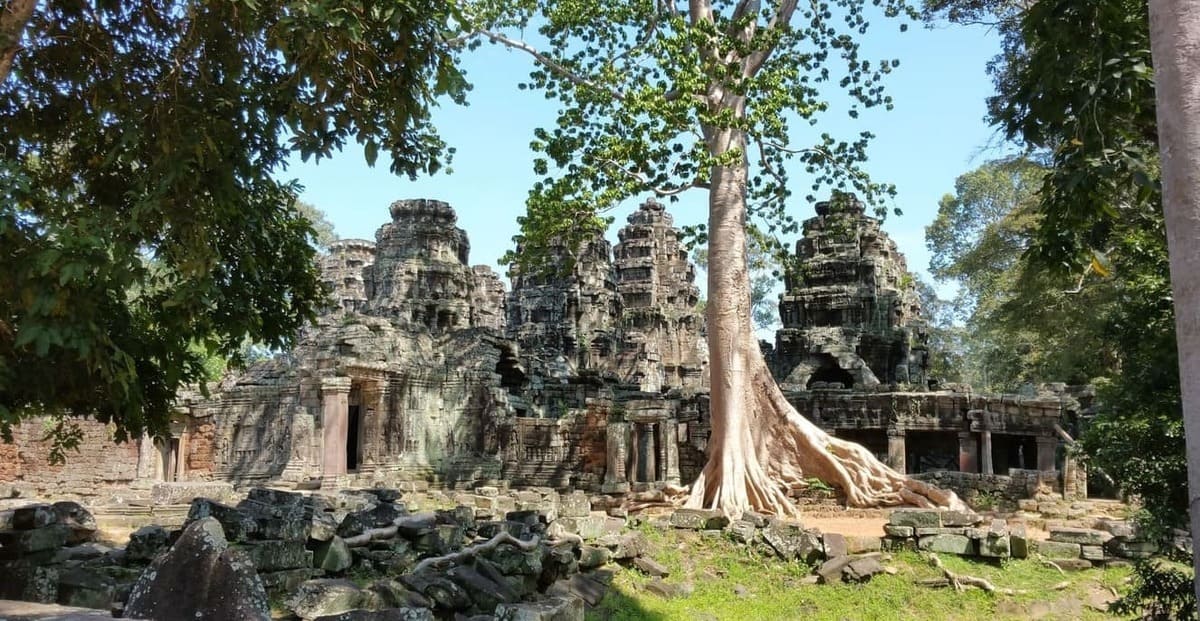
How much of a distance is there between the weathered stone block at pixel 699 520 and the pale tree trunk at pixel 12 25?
8232 mm

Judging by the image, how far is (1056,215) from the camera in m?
5.91

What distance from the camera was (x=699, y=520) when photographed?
10.8 meters

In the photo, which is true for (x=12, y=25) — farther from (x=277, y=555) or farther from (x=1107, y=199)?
(x=1107, y=199)

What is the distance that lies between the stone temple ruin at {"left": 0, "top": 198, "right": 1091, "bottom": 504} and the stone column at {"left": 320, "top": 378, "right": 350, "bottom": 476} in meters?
0.03

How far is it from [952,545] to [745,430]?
11.8ft

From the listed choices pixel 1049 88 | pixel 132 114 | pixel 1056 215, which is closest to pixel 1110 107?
pixel 1049 88

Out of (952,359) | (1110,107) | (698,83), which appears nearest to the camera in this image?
(1110,107)

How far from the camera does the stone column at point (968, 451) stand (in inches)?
779

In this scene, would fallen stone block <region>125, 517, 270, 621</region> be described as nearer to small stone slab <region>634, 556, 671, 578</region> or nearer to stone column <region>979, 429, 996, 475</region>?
small stone slab <region>634, 556, 671, 578</region>

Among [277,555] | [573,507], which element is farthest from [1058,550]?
[277,555]

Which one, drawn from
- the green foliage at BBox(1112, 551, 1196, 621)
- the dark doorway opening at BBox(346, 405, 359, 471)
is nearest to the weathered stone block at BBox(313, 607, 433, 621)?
the green foliage at BBox(1112, 551, 1196, 621)

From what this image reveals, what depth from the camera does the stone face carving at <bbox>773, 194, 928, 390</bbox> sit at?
24.2 metres

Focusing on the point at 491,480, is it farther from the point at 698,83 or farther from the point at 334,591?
the point at 334,591

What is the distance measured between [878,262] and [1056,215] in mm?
20898
